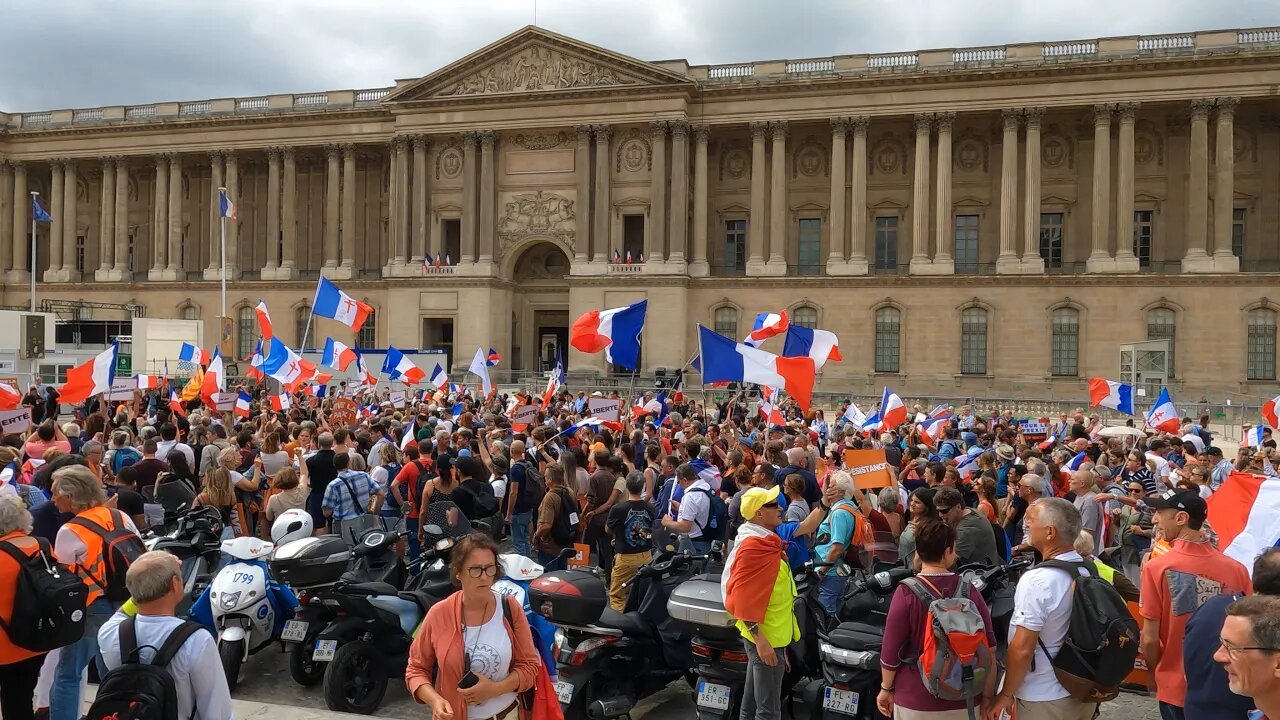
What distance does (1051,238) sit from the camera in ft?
151

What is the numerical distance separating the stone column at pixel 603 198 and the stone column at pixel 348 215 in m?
15.0

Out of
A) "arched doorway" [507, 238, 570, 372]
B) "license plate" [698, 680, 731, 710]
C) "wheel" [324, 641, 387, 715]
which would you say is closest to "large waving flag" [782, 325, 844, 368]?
"wheel" [324, 641, 387, 715]

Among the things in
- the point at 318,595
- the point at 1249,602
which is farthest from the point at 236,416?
the point at 1249,602

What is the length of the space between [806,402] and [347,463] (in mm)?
7956

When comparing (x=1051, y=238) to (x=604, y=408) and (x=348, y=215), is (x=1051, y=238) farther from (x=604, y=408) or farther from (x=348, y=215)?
(x=348, y=215)

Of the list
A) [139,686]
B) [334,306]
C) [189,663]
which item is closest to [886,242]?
[334,306]

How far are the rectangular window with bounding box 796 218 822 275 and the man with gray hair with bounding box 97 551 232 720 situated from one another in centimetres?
4513

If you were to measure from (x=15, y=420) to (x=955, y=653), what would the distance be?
48.2 ft

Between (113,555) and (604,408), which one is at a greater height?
(604,408)

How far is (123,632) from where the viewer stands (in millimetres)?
4547

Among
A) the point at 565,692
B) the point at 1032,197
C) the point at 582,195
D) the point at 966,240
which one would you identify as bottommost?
the point at 565,692

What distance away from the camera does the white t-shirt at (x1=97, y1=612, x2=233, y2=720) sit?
4.52m

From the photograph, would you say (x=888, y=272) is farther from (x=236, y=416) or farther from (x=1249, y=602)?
(x=1249, y=602)

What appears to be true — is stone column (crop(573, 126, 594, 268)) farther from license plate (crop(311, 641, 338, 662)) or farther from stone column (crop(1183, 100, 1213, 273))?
license plate (crop(311, 641, 338, 662))
